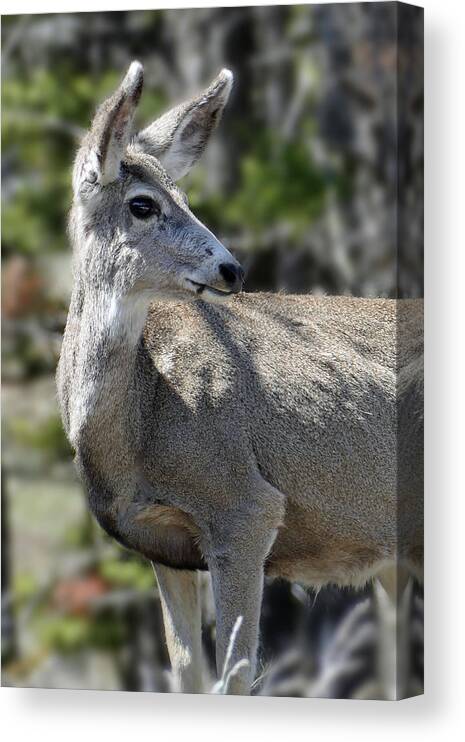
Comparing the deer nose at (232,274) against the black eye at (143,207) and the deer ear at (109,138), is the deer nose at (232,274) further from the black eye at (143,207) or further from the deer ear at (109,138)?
the deer ear at (109,138)

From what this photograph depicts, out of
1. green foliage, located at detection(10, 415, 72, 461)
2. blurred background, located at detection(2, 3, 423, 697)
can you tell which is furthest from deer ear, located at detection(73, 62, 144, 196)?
green foliage, located at detection(10, 415, 72, 461)

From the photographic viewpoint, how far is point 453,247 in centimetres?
788

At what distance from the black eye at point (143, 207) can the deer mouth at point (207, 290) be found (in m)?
0.35

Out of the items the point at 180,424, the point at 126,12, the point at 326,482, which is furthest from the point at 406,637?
the point at 126,12

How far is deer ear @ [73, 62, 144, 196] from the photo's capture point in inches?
296

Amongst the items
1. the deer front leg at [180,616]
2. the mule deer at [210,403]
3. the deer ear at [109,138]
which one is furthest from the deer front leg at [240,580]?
the deer ear at [109,138]

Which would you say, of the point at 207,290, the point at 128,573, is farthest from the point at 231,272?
the point at 128,573

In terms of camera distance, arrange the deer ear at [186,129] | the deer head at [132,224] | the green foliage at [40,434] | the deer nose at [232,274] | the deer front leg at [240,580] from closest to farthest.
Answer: the deer nose at [232,274], the deer head at [132,224], the deer front leg at [240,580], the deer ear at [186,129], the green foliage at [40,434]

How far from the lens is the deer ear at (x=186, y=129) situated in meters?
8.06

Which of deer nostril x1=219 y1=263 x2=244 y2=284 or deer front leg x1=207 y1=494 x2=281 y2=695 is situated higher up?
deer nostril x1=219 y1=263 x2=244 y2=284

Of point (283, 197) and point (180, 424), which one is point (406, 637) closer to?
point (180, 424)

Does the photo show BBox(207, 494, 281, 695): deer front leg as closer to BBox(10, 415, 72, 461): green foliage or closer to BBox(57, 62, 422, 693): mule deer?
BBox(57, 62, 422, 693): mule deer

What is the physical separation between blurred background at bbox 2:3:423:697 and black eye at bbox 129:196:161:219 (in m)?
0.73

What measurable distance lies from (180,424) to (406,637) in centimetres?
136
